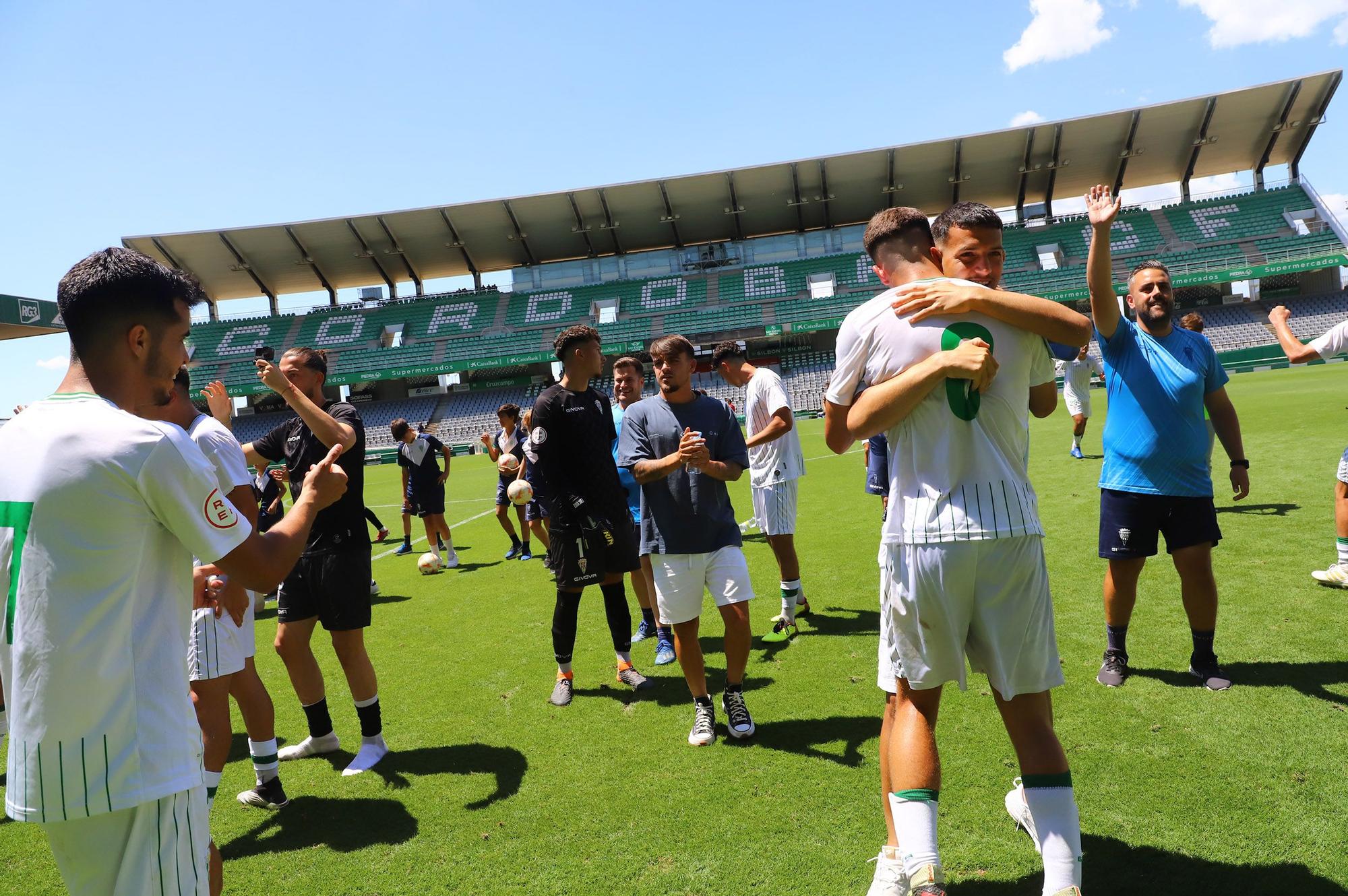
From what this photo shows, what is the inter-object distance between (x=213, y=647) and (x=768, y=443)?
13.4ft

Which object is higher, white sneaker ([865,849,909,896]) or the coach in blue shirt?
the coach in blue shirt

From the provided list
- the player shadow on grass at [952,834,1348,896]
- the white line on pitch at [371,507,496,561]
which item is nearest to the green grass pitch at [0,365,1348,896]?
the player shadow on grass at [952,834,1348,896]

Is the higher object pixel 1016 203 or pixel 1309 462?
pixel 1016 203

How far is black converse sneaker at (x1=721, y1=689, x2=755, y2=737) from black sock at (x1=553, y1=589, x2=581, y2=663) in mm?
1320

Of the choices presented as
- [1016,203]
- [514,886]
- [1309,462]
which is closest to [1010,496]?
[514,886]

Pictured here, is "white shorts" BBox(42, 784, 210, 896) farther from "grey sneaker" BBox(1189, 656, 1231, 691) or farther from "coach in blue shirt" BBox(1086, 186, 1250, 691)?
"grey sneaker" BBox(1189, 656, 1231, 691)

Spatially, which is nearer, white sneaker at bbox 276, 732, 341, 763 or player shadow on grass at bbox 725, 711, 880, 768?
player shadow on grass at bbox 725, 711, 880, 768

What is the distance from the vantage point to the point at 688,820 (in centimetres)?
334

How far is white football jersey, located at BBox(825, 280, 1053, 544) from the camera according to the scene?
2.32 meters

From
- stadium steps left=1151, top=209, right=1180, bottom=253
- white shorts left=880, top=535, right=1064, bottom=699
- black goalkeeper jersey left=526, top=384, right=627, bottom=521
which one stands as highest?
stadium steps left=1151, top=209, right=1180, bottom=253

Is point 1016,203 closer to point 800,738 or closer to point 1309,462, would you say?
point 1309,462

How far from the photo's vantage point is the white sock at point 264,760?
3920mm

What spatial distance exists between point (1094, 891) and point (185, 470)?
3090mm

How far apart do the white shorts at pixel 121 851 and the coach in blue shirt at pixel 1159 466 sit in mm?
4407
